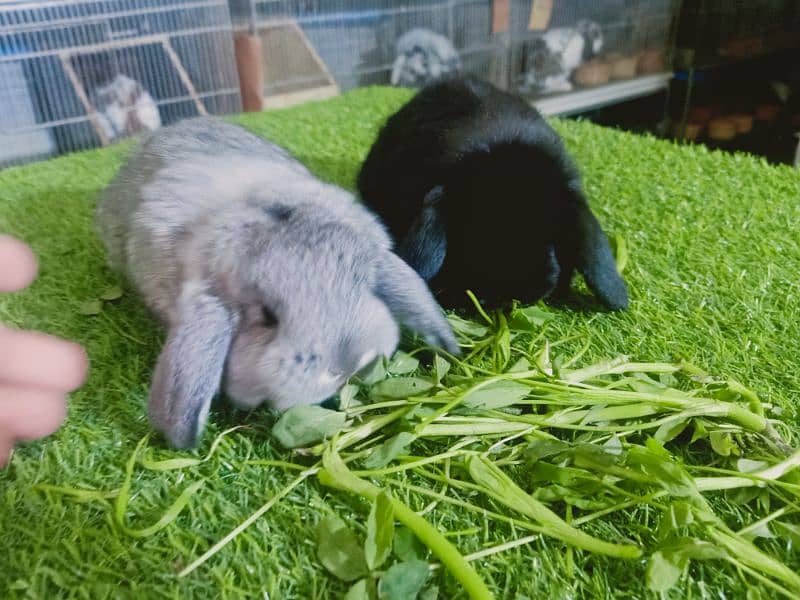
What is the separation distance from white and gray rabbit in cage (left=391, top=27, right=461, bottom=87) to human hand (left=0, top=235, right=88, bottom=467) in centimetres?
278

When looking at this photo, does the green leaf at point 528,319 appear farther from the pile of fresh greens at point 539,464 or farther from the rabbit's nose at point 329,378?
the rabbit's nose at point 329,378

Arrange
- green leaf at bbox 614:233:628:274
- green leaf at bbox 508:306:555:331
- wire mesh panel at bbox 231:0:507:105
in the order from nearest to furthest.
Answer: green leaf at bbox 508:306:555:331 < green leaf at bbox 614:233:628:274 < wire mesh panel at bbox 231:0:507:105

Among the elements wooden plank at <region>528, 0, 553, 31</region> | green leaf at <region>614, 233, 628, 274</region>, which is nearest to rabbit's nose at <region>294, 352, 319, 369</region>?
green leaf at <region>614, 233, 628, 274</region>

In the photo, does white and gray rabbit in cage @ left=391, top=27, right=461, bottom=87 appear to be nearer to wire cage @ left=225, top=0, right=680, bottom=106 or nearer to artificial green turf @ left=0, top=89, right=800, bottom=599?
wire cage @ left=225, top=0, right=680, bottom=106

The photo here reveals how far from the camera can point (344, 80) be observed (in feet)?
10.6

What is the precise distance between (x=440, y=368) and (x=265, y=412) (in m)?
0.28

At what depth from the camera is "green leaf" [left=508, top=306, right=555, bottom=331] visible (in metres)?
1.21

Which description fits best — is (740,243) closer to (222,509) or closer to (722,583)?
(722,583)

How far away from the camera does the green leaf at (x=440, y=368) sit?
1016mm

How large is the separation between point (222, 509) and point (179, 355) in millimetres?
213

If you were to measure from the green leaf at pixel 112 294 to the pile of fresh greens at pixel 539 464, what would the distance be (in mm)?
547

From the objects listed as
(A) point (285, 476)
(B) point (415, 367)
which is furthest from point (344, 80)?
(A) point (285, 476)

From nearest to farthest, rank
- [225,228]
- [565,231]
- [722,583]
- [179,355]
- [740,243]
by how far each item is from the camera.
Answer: [722,583] < [179,355] < [225,228] < [565,231] < [740,243]

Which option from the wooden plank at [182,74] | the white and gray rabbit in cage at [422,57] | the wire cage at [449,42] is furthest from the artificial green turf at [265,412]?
the white and gray rabbit in cage at [422,57]
